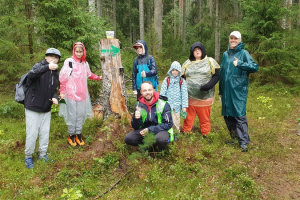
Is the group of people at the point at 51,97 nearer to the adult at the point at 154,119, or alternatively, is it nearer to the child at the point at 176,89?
the adult at the point at 154,119

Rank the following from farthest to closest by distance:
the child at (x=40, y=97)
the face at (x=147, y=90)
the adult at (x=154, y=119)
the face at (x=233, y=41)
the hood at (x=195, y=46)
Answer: the hood at (x=195, y=46), the face at (x=233, y=41), the adult at (x=154, y=119), the face at (x=147, y=90), the child at (x=40, y=97)

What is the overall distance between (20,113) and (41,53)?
6.53 ft

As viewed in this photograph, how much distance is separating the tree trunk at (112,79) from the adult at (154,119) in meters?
1.19

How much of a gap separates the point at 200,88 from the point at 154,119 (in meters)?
1.44

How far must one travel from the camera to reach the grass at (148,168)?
3.44m

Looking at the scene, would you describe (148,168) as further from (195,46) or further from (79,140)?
(195,46)

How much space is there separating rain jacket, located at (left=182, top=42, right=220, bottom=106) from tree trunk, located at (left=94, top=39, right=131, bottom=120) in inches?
62.7

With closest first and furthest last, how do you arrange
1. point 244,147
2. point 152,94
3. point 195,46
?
1. point 152,94
2. point 244,147
3. point 195,46

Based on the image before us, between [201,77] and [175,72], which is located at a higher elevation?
[175,72]

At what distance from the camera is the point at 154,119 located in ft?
13.9

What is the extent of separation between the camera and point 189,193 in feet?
11.1

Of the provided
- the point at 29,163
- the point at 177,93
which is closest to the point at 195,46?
the point at 177,93

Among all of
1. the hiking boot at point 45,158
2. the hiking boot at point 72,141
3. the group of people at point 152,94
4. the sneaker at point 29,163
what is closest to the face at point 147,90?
the group of people at point 152,94

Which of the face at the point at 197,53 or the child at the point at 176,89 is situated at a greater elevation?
the face at the point at 197,53
